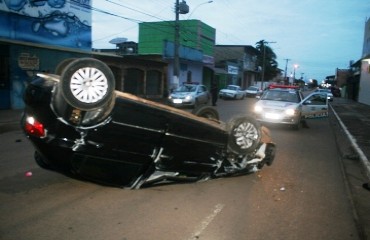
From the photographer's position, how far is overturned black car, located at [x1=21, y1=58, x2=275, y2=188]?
4.63 metres

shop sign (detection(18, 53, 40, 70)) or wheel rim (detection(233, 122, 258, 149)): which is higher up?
shop sign (detection(18, 53, 40, 70))

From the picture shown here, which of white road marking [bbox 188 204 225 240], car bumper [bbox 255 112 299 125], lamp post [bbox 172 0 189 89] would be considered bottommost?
white road marking [bbox 188 204 225 240]

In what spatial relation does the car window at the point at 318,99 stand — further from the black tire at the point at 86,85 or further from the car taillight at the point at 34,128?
the car taillight at the point at 34,128

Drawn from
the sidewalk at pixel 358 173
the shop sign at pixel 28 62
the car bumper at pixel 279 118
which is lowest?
the sidewalk at pixel 358 173

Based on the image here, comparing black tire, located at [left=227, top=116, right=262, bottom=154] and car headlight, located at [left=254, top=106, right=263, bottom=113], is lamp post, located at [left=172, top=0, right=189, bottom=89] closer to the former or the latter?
car headlight, located at [left=254, top=106, right=263, bottom=113]

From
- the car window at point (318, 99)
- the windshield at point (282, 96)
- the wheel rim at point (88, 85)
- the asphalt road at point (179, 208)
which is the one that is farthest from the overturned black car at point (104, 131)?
the car window at point (318, 99)

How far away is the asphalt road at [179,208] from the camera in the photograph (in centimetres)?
421

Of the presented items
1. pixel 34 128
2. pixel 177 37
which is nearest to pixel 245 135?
pixel 34 128

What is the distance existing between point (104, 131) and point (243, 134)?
2.63 metres

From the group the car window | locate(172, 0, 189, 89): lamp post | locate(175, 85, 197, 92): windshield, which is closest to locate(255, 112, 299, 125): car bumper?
the car window

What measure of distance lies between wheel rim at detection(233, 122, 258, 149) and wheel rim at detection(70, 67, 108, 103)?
2.49 meters

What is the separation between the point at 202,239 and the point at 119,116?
1811 millimetres

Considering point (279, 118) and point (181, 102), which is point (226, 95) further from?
point (279, 118)

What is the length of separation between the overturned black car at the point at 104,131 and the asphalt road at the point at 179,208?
1.25 ft
